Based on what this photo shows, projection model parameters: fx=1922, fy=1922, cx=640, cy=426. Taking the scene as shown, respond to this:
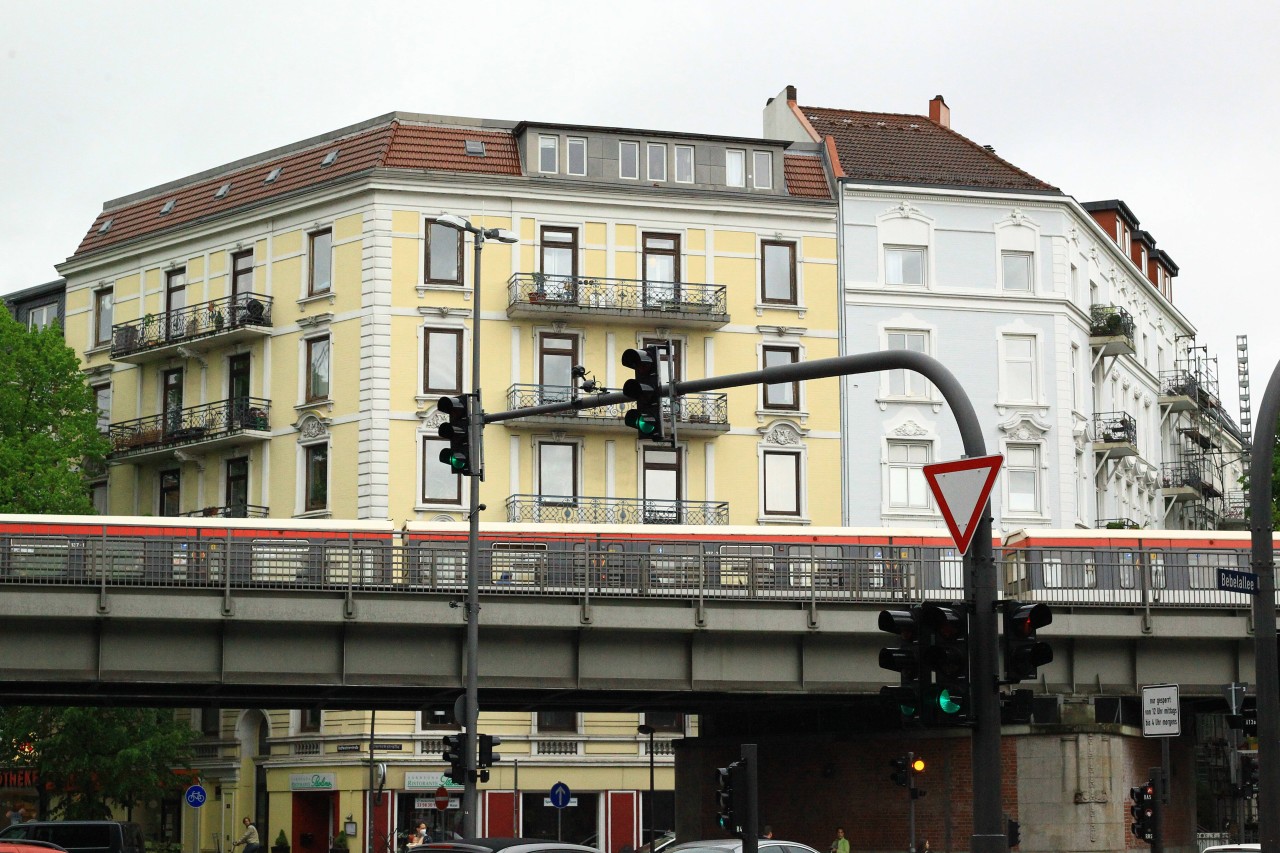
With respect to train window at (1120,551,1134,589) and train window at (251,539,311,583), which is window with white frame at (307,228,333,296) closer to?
train window at (251,539,311,583)

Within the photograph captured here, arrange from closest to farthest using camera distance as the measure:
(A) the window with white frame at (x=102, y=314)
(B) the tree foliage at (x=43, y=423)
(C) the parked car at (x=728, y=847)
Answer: (C) the parked car at (x=728, y=847)
(B) the tree foliage at (x=43, y=423)
(A) the window with white frame at (x=102, y=314)

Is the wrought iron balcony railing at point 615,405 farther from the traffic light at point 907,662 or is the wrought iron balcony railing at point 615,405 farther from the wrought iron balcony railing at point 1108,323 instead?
the traffic light at point 907,662

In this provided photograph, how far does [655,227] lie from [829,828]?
2013 centimetres

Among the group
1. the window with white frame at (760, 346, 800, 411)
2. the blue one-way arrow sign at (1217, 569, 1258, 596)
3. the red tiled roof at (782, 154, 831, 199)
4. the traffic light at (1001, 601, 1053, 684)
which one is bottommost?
the traffic light at (1001, 601, 1053, 684)

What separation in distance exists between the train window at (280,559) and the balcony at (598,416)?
18843 millimetres

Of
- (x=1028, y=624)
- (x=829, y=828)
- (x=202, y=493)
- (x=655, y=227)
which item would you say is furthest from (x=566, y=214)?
(x=1028, y=624)

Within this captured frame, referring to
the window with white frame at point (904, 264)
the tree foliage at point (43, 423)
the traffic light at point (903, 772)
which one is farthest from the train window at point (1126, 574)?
the tree foliage at point (43, 423)

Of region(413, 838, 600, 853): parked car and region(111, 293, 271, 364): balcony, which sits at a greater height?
region(111, 293, 271, 364): balcony

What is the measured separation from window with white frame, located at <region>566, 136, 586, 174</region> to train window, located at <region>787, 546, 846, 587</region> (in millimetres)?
19343

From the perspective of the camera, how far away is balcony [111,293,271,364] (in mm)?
55344

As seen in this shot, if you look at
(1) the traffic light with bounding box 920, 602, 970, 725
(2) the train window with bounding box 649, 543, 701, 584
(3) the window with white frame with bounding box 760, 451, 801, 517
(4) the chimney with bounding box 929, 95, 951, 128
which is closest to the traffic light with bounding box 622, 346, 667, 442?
(1) the traffic light with bounding box 920, 602, 970, 725

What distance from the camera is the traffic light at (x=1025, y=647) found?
48.0ft

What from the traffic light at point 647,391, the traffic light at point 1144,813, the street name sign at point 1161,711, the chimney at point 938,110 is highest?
the chimney at point 938,110

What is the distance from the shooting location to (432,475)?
2063 inches
